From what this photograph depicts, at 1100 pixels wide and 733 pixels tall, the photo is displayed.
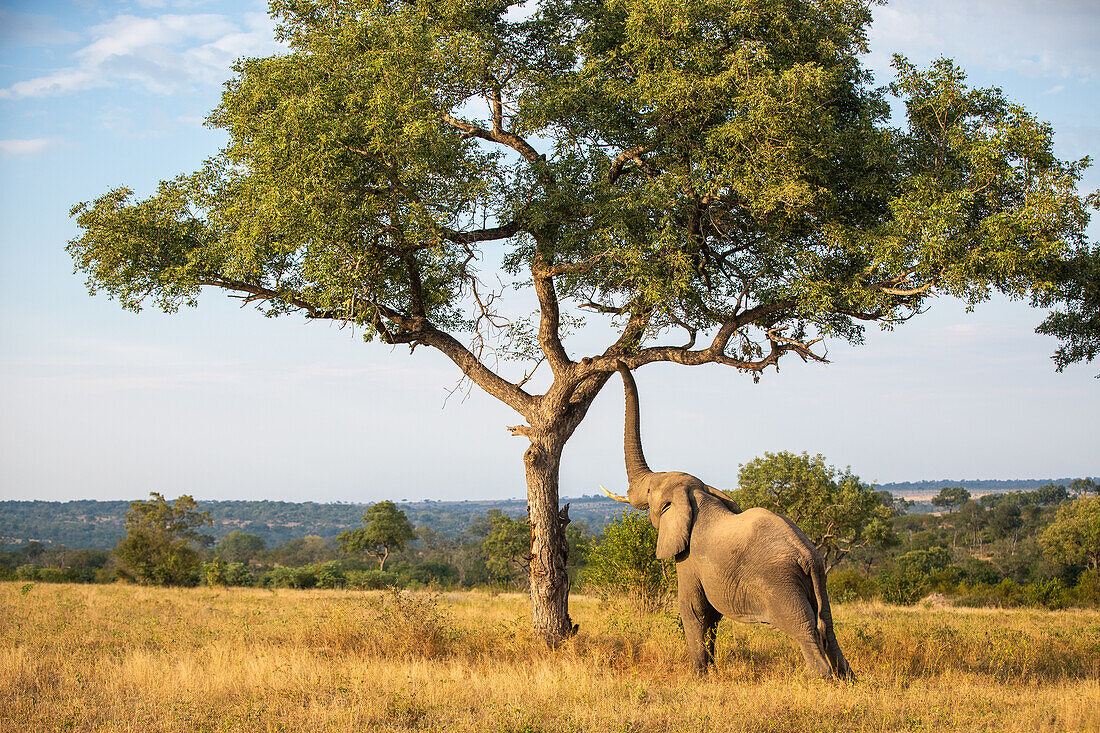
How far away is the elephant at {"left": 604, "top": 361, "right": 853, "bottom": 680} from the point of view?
30.2 feet

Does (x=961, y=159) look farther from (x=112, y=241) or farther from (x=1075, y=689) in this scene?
(x=112, y=241)

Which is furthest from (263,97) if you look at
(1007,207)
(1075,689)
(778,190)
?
(1075,689)

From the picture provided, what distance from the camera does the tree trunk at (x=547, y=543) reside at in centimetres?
1206

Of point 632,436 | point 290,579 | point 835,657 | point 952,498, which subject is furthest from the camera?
point 952,498

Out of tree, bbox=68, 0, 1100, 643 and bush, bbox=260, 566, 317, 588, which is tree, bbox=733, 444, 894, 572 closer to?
bush, bbox=260, 566, 317, 588

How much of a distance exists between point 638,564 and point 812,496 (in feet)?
73.3

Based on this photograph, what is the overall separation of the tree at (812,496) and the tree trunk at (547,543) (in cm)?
2470

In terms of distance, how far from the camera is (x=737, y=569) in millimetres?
9648

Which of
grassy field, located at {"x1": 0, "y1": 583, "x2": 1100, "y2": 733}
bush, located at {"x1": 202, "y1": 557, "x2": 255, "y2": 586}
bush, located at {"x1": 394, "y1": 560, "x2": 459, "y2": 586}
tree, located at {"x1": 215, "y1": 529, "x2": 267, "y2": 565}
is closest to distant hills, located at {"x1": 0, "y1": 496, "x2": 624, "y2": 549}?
tree, located at {"x1": 215, "y1": 529, "x2": 267, "y2": 565}

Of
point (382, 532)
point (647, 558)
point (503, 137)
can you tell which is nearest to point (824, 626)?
point (647, 558)

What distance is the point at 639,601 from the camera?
15367mm

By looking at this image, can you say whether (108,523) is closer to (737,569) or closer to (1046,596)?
(1046,596)

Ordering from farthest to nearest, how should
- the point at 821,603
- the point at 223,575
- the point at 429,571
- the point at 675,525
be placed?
the point at 429,571 → the point at 223,575 → the point at 675,525 → the point at 821,603

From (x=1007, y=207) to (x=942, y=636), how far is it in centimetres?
675
